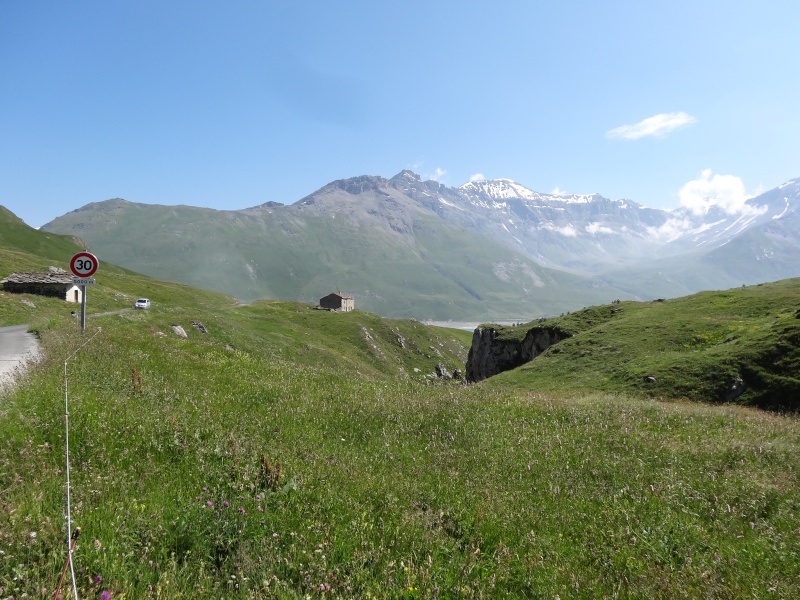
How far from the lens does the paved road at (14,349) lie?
53.6 feet

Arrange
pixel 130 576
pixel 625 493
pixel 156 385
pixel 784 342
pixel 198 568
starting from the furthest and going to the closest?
pixel 784 342
pixel 156 385
pixel 625 493
pixel 198 568
pixel 130 576

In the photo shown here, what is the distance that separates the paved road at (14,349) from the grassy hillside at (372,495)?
332 cm

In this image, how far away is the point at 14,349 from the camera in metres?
22.3

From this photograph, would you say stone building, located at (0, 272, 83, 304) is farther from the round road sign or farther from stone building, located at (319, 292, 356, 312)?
stone building, located at (319, 292, 356, 312)

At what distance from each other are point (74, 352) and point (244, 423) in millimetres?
8776

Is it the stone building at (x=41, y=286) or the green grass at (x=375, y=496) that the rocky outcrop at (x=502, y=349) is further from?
the stone building at (x=41, y=286)

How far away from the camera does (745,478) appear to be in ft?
31.1

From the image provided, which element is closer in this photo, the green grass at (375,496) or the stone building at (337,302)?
the green grass at (375,496)

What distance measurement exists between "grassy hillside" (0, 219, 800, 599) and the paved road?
332 centimetres

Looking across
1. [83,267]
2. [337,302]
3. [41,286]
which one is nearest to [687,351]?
[83,267]

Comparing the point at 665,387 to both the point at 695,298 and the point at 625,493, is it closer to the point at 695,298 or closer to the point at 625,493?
the point at 625,493

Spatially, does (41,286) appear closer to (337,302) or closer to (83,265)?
(83,265)

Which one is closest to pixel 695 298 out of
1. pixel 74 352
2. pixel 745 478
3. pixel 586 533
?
pixel 745 478

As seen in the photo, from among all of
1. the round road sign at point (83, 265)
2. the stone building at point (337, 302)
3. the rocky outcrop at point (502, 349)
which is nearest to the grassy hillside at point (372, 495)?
the round road sign at point (83, 265)
